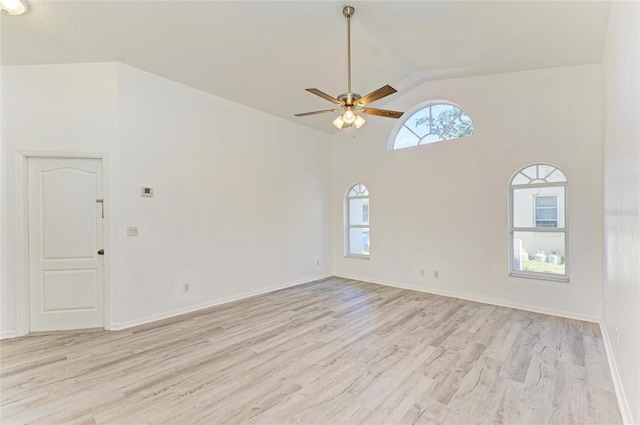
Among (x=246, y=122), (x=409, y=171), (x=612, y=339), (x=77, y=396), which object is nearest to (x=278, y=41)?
(x=246, y=122)

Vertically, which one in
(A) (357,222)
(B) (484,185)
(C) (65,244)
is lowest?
(C) (65,244)

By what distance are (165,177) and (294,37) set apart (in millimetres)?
2471

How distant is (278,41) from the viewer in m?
3.43

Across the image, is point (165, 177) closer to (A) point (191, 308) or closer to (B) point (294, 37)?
(A) point (191, 308)

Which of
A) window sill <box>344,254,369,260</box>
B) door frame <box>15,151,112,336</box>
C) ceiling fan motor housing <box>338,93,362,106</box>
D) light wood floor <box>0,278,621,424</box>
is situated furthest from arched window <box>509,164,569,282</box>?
door frame <box>15,151,112,336</box>

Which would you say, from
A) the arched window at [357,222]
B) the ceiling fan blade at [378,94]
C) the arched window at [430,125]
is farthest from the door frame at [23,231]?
the arched window at [430,125]

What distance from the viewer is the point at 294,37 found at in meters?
3.40

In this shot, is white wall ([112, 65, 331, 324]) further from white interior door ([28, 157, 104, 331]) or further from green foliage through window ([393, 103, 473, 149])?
green foliage through window ([393, 103, 473, 149])

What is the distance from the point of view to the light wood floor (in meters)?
2.06

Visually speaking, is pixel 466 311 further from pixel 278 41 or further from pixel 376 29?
pixel 278 41

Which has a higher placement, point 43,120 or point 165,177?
point 43,120

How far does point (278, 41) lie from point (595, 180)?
170 inches

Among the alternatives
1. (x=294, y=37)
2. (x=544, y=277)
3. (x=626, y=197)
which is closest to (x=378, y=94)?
(x=294, y=37)

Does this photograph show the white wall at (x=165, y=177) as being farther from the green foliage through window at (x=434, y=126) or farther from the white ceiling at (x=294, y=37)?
the green foliage through window at (x=434, y=126)
